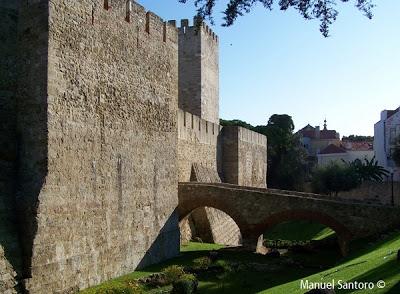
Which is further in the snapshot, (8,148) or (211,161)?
(211,161)

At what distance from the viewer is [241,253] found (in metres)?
19.6

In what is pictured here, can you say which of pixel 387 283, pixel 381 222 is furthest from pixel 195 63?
pixel 387 283

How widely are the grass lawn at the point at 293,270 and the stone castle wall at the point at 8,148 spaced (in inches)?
89.5

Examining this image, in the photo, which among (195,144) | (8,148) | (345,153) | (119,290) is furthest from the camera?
(345,153)

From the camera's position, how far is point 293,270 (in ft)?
56.2

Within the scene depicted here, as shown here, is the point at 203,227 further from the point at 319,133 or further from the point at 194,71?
the point at 319,133

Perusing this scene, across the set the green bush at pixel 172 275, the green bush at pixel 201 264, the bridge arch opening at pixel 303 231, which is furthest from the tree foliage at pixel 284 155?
the green bush at pixel 172 275

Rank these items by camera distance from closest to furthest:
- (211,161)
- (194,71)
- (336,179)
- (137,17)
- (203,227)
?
1. (137,17)
2. (203,227)
3. (211,161)
4. (194,71)
5. (336,179)

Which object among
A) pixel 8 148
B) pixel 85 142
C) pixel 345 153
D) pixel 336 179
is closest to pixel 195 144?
pixel 85 142

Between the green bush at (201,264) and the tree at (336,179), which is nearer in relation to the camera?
the green bush at (201,264)

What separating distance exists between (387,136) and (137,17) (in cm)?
3466

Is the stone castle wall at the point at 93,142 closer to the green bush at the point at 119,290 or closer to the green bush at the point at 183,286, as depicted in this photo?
the green bush at the point at 119,290

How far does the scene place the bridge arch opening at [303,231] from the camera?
19.0m

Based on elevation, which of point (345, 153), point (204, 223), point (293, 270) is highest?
point (345, 153)
